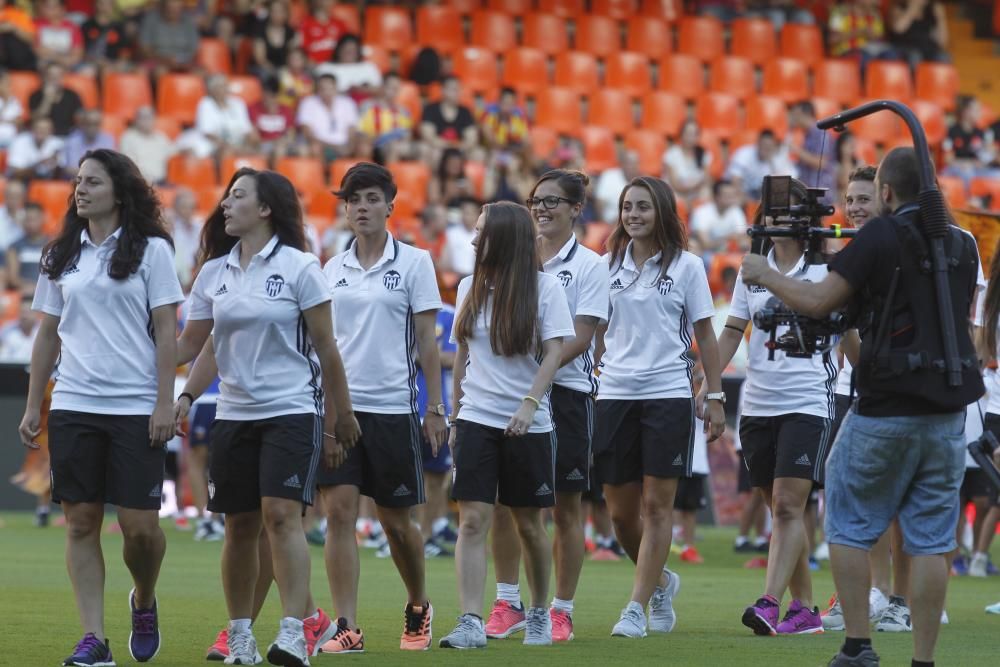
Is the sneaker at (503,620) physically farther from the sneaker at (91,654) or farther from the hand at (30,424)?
the hand at (30,424)

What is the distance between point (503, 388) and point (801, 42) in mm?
19215

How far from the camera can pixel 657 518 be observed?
840 centimetres

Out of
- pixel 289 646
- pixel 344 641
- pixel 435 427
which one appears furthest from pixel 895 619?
pixel 289 646

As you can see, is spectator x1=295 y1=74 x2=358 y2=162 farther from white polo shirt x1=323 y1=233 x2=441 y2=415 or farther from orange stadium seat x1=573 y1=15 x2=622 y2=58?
white polo shirt x1=323 y1=233 x2=441 y2=415

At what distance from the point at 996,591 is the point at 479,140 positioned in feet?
37.5

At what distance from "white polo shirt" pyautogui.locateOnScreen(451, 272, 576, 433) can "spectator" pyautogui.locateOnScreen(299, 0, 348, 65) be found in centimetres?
1429

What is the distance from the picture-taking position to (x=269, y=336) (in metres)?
6.98

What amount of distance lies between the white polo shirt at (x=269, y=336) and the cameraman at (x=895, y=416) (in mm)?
1894

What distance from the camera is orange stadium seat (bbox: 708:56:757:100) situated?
976 inches

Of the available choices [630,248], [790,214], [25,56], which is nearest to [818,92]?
[25,56]

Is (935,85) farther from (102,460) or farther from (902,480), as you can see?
(102,460)

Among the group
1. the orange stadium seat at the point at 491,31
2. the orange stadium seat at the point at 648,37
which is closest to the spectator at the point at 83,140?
the orange stadium seat at the point at 491,31

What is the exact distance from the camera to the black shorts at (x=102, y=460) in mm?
6898

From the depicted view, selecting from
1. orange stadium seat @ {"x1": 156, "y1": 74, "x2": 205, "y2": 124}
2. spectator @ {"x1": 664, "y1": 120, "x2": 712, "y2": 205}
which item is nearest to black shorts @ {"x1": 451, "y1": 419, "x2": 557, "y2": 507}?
orange stadium seat @ {"x1": 156, "y1": 74, "x2": 205, "y2": 124}
